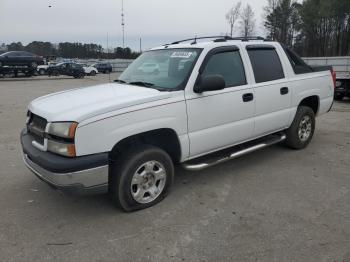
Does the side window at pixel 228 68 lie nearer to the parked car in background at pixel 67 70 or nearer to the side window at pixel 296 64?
Result: the side window at pixel 296 64

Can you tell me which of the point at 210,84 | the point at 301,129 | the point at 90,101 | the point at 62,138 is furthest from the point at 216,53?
the point at 301,129

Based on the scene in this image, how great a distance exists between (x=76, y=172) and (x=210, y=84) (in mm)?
1799

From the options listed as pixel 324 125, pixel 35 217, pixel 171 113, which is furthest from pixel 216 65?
pixel 324 125

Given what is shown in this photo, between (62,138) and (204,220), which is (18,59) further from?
(204,220)

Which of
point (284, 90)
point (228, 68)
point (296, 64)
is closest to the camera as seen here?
point (228, 68)

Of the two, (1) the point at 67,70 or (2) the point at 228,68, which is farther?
(1) the point at 67,70

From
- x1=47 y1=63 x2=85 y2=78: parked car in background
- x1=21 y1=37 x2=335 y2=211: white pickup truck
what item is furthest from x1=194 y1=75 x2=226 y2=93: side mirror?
x1=47 y1=63 x2=85 y2=78: parked car in background

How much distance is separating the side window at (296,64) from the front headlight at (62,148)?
3.91m

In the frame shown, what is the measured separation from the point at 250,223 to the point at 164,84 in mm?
1893

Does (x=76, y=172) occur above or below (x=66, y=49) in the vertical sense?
below

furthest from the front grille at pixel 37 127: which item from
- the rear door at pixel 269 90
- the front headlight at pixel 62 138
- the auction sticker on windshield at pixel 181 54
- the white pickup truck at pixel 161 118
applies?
the rear door at pixel 269 90

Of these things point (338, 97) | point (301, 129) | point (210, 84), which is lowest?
point (301, 129)

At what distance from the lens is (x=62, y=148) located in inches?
134

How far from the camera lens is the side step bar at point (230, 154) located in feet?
14.3
